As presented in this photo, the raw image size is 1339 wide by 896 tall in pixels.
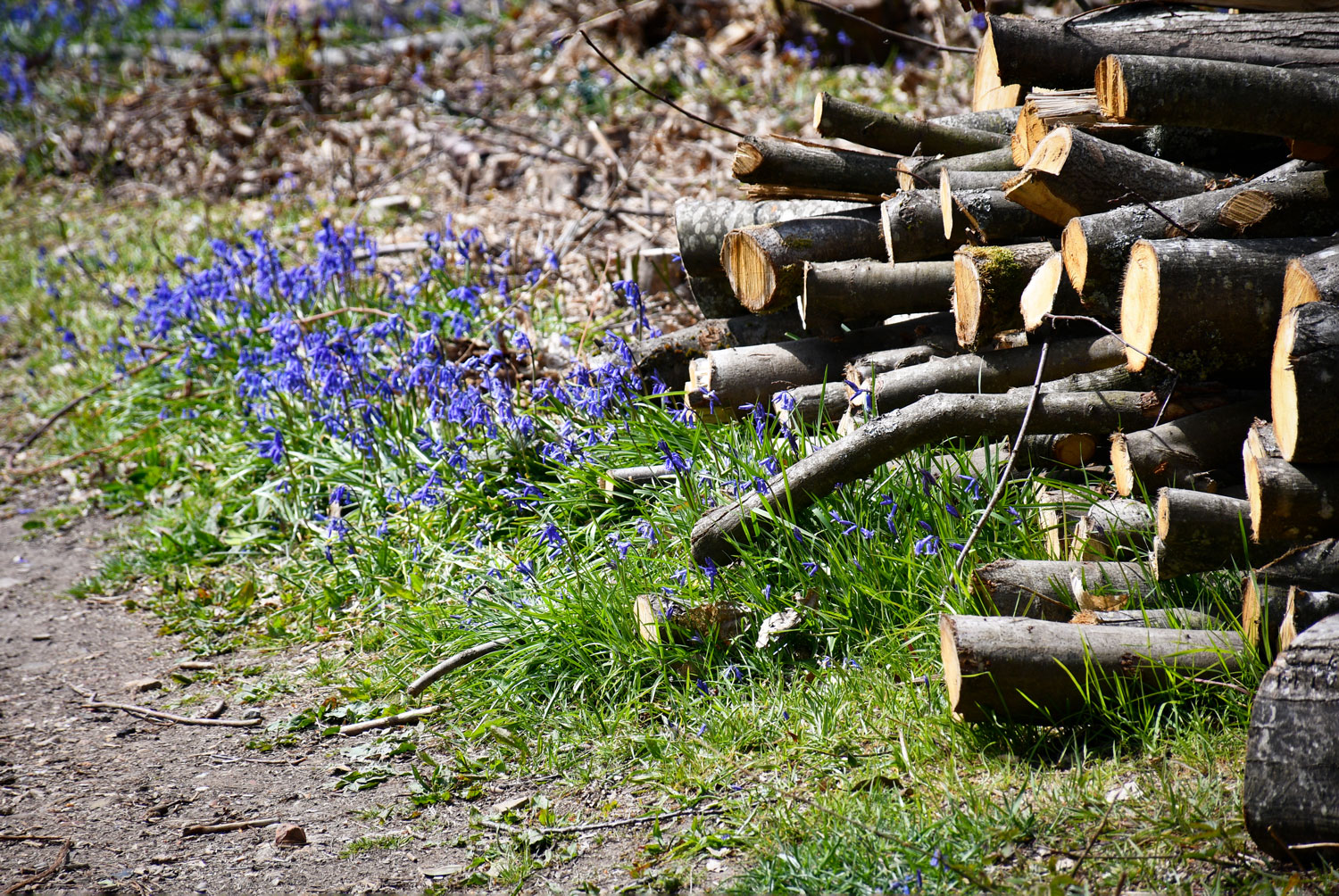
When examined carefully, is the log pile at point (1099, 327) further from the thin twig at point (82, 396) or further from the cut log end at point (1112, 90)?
the thin twig at point (82, 396)

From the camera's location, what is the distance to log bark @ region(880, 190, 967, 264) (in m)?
3.46

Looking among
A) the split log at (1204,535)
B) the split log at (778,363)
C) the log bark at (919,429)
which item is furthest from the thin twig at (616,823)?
the split log at (778,363)

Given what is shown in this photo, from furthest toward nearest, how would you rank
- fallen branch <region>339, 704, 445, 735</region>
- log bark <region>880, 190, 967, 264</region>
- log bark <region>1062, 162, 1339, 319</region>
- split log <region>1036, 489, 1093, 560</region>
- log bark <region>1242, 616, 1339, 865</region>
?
log bark <region>880, 190, 967, 264</region> → fallen branch <region>339, 704, 445, 735</region> → split log <region>1036, 489, 1093, 560</region> → log bark <region>1062, 162, 1339, 319</region> → log bark <region>1242, 616, 1339, 865</region>

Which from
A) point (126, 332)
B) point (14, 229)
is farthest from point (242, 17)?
point (126, 332)

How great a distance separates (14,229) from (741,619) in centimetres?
900

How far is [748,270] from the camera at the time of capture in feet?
11.9

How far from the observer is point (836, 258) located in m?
3.61

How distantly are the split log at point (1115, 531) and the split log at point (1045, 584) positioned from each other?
0.07m

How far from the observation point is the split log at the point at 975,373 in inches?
125

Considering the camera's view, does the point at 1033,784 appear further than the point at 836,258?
No

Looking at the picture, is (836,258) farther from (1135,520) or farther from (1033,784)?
(1033,784)

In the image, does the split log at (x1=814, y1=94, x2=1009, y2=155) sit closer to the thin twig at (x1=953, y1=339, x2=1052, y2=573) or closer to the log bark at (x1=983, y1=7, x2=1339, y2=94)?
the log bark at (x1=983, y1=7, x2=1339, y2=94)

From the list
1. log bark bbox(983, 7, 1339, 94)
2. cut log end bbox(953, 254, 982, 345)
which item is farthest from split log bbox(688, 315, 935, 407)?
log bark bbox(983, 7, 1339, 94)

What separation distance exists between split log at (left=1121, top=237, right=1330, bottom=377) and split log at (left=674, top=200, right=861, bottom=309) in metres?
1.42
